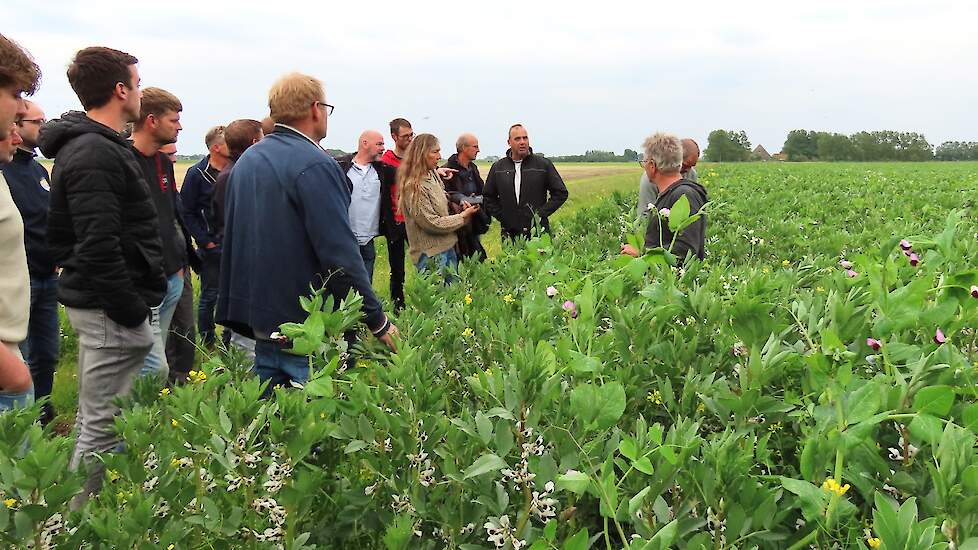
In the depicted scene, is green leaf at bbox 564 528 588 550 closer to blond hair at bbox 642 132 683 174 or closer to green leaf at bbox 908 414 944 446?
green leaf at bbox 908 414 944 446

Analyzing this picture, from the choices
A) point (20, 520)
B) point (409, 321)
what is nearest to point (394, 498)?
point (20, 520)

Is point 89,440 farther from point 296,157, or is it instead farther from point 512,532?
point 512,532

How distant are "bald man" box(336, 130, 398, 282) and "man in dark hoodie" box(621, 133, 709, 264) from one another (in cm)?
287

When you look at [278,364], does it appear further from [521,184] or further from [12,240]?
[521,184]

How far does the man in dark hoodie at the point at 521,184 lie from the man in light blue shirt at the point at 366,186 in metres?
1.59

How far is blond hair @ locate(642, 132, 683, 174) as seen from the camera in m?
4.53

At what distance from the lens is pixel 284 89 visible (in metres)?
3.13

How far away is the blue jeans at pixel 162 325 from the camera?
12.1 ft

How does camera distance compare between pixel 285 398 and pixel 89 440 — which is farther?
pixel 89 440

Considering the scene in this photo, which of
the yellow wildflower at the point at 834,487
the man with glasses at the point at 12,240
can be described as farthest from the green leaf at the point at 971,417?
the man with glasses at the point at 12,240

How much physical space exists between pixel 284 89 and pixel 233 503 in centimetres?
213

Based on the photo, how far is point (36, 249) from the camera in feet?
13.8

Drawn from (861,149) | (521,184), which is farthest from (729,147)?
(521,184)

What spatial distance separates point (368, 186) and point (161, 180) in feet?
8.97
